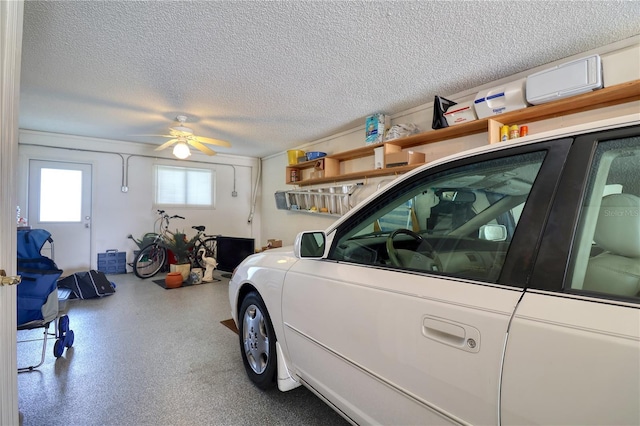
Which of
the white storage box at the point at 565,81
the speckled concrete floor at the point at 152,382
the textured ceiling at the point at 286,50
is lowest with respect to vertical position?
the speckled concrete floor at the point at 152,382

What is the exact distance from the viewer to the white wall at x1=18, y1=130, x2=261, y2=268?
4641 mm

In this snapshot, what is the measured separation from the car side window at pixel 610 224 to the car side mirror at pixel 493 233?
0.19 metres

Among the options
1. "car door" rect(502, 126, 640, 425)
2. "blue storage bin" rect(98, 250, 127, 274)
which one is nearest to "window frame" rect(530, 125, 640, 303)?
"car door" rect(502, 126, 640, 425)

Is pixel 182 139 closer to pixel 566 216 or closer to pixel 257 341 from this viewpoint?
pixel 257 341

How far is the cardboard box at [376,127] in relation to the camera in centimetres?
350

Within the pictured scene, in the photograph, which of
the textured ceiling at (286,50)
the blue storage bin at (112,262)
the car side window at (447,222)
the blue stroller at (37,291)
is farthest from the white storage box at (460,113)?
the blue storage bin at (112,262)

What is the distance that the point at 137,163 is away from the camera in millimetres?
5430

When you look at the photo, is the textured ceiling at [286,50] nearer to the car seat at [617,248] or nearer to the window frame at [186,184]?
the car seat at [617,248]

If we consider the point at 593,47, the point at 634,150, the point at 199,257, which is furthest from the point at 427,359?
the point at 199,257

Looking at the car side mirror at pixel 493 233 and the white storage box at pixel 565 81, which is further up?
the white storage box at pixel 565 81

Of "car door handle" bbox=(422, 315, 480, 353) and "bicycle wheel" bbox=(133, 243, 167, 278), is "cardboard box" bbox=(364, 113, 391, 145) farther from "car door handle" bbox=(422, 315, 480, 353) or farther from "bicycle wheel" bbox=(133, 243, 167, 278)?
"bicycle wheel" bbox=(133, 243, 167, 278)

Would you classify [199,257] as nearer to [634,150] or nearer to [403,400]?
[403,400]

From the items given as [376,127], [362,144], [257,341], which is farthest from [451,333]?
[362,144]

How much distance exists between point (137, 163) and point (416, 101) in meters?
5.13
